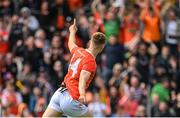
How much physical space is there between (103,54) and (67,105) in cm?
864

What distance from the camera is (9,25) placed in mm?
22844

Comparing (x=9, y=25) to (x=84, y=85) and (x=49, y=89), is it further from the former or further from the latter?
(x=84, y=85)

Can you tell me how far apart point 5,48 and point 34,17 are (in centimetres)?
137

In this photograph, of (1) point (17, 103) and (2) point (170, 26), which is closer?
(1) point (17, 103)

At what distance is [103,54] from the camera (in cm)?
2169

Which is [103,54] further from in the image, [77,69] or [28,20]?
[77,69]

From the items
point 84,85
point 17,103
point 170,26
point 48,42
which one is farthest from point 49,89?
A: point 84,85

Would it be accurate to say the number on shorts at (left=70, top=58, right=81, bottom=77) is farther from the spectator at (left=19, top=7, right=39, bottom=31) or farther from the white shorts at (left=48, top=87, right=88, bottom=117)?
the spectator at (left=19, top=7, right=39, bottom=31)

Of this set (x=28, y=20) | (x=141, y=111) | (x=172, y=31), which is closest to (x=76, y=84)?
(x=141, y=111)

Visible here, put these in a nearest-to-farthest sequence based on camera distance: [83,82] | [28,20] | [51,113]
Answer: [83,82]
[51,113]
[28,20]

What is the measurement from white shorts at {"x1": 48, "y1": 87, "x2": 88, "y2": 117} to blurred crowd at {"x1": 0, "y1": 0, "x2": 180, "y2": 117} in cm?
601

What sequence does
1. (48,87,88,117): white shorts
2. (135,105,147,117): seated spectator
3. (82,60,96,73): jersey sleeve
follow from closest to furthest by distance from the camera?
(82,60,96,73): jersey sleeve, (48,87,88,117): white shorts, (135,105,147,117): seated spectator

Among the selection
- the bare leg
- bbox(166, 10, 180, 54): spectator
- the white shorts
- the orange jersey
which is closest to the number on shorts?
the orange jersey

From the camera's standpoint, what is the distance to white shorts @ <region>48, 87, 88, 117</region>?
13.1 m
